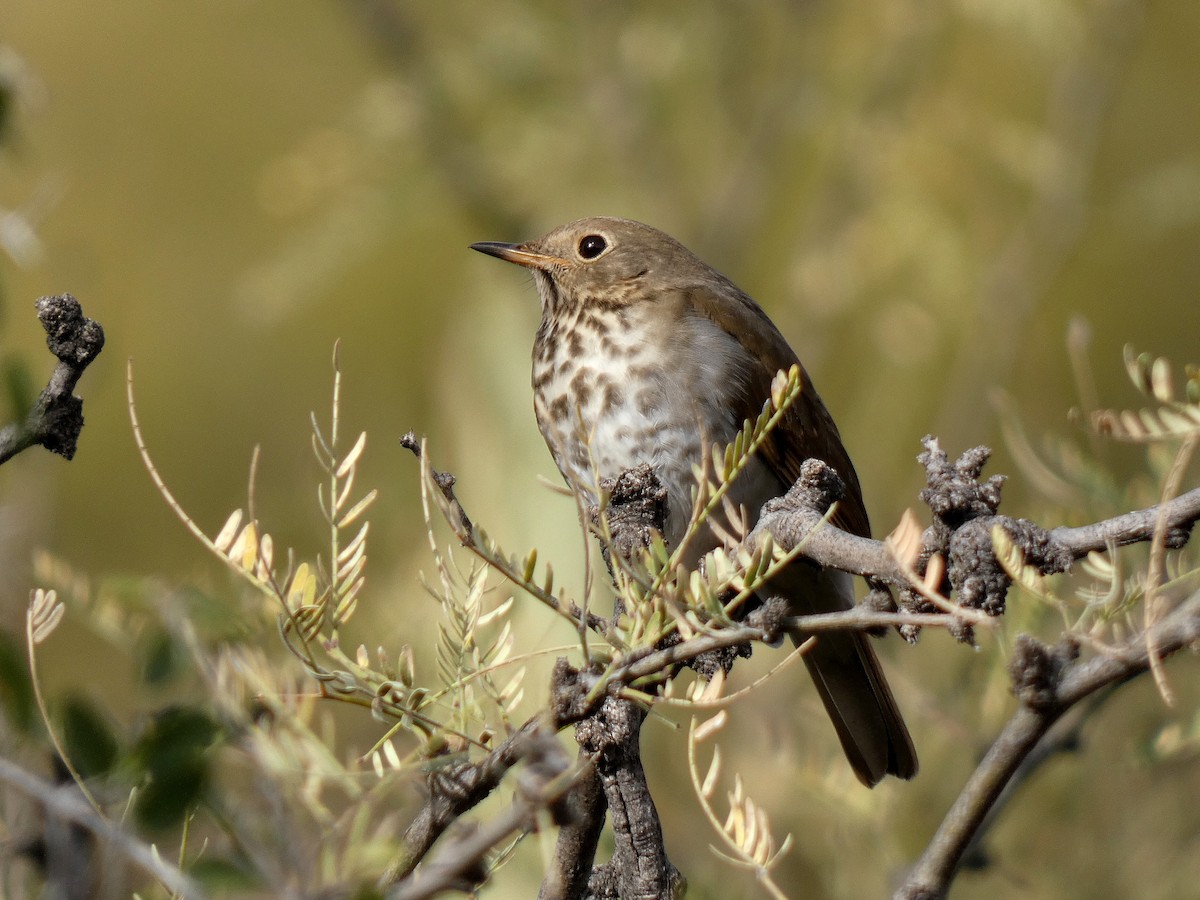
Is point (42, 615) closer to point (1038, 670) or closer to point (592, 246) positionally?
point (1038, 670)

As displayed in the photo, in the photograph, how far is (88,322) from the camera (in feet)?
3.09

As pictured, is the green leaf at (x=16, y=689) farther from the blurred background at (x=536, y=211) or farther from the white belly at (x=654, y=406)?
the blurred background at (x=536, y=211)

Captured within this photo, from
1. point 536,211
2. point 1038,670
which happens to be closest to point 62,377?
point 1038,670

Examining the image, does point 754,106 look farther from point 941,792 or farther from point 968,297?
point 941,792

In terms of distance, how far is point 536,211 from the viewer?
436cm

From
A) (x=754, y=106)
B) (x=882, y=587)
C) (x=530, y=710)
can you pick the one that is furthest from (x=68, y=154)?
(x=882, y=587)

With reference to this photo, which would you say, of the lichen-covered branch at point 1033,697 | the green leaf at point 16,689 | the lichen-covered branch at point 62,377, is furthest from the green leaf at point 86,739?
the lichen-covered branch at point 1033,697

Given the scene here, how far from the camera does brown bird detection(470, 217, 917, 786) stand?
255 cm

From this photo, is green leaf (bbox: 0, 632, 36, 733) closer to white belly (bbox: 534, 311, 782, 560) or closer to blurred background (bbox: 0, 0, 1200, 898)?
white belly (bbox: 534, 311, 782, 560)

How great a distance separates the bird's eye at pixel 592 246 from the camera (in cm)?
312

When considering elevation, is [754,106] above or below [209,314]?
above

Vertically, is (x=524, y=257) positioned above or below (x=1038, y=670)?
above

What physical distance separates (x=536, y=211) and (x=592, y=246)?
1.27m

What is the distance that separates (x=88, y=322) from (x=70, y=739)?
0.91ft
